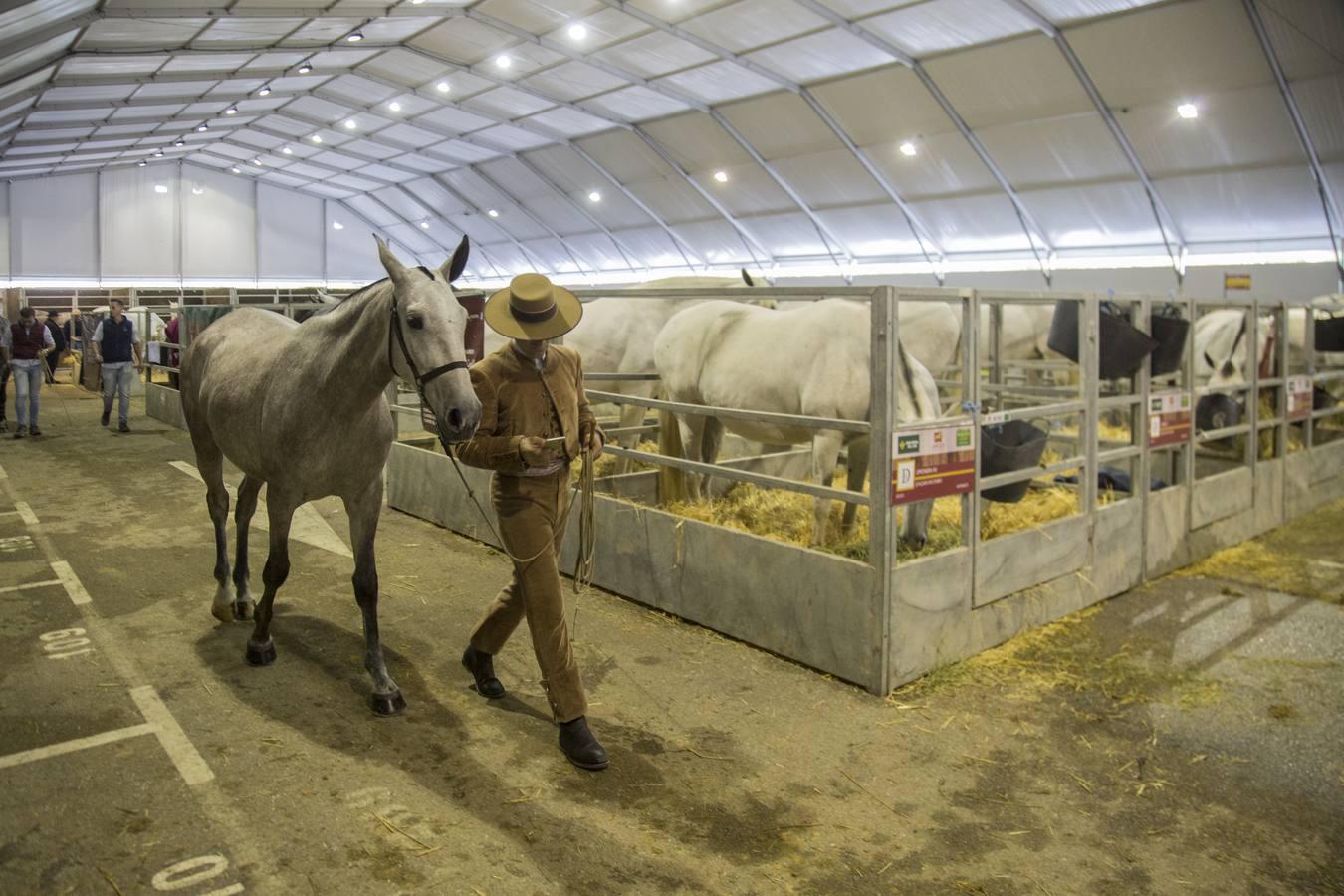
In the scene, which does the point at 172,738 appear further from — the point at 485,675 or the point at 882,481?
the point at 882,481

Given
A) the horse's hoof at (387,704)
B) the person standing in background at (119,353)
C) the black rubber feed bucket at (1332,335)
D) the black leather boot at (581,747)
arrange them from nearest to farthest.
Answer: the black leather boot at (581,747)
the horse's hoof at (387,704)
the black rubber feed bucket at (1332,335)
the person standing in background at (119,353)

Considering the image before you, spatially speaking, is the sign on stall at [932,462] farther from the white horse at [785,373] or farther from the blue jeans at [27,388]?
the blue jeans at [27,388]

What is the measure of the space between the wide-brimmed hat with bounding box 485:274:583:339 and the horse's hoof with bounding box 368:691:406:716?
5.58ft

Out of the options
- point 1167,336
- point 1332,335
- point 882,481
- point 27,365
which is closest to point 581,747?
point 882,481

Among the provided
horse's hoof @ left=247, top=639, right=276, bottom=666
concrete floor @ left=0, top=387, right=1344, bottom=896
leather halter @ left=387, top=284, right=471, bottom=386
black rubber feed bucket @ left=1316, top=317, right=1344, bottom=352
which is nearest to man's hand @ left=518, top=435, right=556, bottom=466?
leather halter @ left=387, top=284, right=471, bottom=386

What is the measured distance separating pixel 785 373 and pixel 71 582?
4704mm

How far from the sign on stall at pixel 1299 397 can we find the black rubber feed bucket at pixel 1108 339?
2.83m

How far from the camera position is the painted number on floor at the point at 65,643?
479 centimetres

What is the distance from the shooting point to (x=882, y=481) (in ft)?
14.9

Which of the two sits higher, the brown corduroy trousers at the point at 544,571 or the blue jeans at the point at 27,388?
the blue jeans at the point at 27,388

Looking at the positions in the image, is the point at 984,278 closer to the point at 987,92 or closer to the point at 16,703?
the point at 987,92

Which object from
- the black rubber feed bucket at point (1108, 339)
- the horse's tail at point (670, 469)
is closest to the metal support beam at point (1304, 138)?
the black rubber feed bucket at point (1108, 339)

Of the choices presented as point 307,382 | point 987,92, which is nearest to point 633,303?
point 307,382

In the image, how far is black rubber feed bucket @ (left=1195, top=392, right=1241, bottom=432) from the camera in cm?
781
